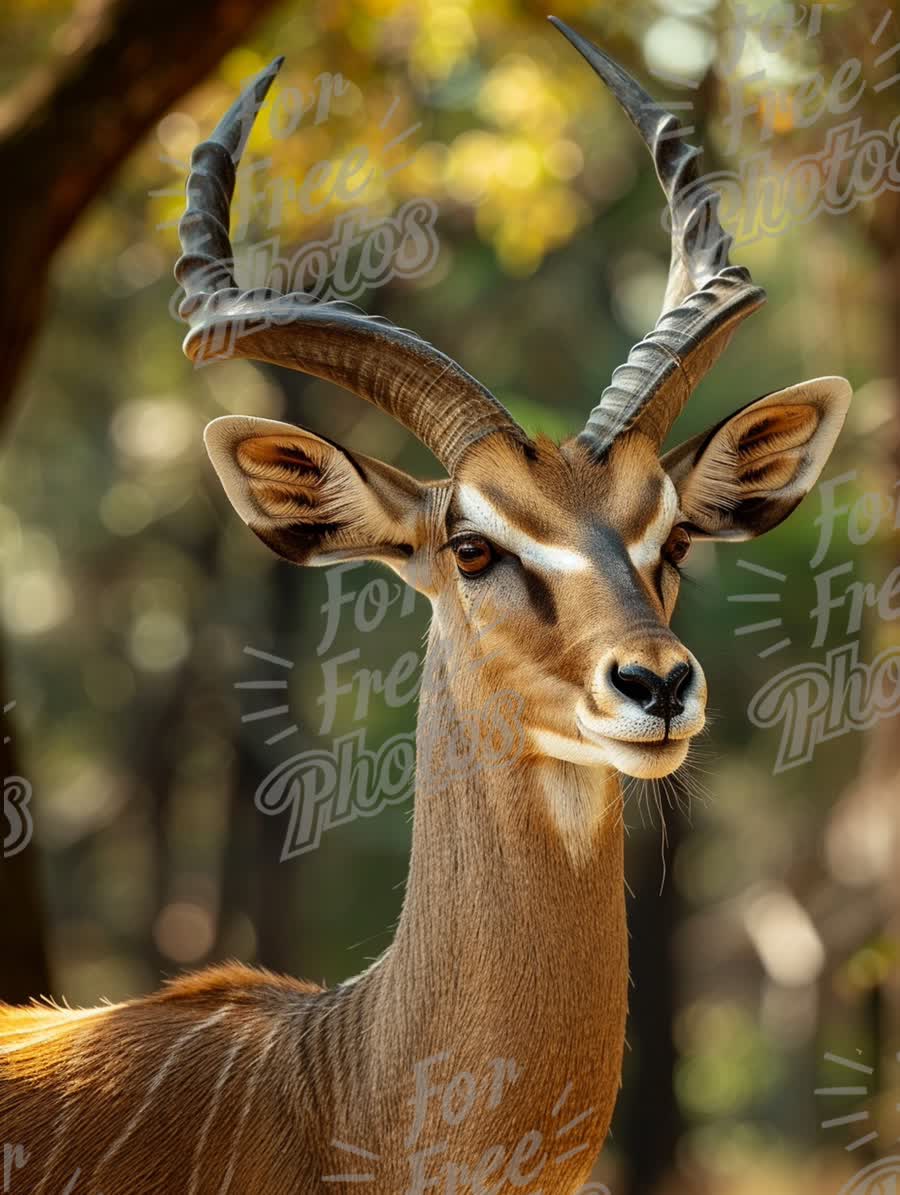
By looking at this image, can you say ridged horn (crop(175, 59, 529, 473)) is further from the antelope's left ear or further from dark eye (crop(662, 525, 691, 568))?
the antelope's left ear

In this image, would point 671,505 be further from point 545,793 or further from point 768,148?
point 768,148

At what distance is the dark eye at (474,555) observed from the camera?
530cm

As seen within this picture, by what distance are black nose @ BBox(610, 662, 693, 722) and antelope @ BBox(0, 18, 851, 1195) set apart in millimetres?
69

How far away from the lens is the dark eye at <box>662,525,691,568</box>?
17.7ft

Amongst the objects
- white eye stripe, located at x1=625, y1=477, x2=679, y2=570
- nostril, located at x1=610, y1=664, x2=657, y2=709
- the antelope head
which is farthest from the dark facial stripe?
nostril, located at x1=610, y1=664, x2=657, y2=709

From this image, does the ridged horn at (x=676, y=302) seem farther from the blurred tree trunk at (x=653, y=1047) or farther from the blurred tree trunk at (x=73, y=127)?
the blurred tree trunk at (x=653, y=1047)

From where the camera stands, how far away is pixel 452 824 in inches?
211

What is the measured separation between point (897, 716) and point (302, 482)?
22.7 feet

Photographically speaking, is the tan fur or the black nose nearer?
the black nose

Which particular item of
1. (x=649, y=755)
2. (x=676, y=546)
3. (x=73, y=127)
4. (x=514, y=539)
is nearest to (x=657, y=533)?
(x=676, y=546)

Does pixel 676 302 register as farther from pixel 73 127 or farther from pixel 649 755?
pixel 73 127

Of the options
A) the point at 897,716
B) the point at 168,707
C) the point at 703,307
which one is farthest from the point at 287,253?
the point at 168,707

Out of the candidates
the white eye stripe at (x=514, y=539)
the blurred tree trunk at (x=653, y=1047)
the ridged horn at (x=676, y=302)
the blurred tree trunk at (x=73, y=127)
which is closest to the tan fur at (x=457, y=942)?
the white eye stripe at (x=514, y=539)

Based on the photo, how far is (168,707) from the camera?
29.1 meters
